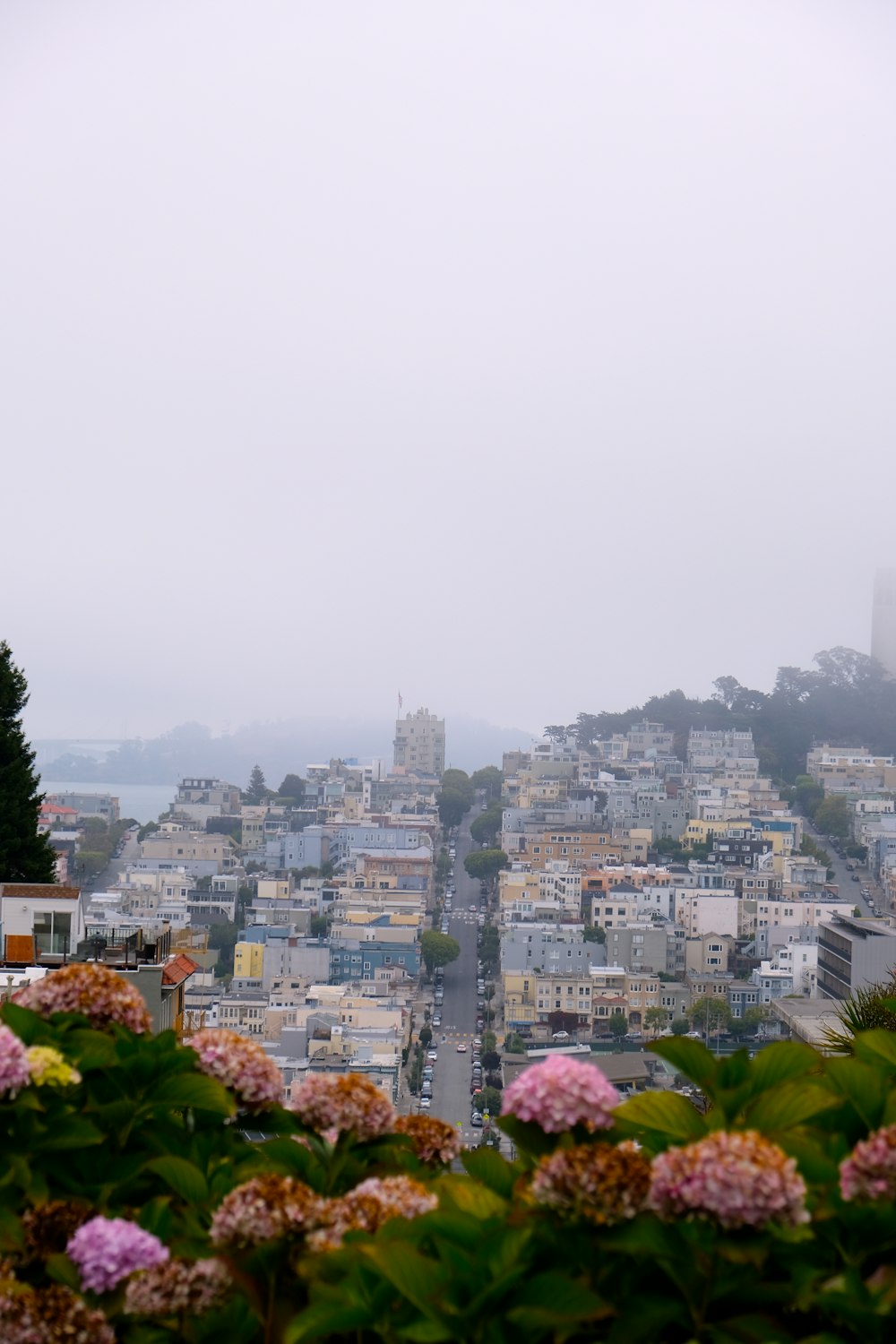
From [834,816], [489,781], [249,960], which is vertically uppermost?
[489,781]

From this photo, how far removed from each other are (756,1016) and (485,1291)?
33983mm

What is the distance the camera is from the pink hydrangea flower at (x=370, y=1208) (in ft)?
2.76

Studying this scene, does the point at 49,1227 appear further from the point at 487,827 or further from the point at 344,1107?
the point at 487,827

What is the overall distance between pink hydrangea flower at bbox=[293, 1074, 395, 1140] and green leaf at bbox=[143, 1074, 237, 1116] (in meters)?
0.05

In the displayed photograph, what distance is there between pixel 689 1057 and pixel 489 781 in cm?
6858

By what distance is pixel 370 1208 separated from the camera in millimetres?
870

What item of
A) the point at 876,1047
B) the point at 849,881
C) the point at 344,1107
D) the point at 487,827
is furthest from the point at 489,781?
the point at 344,1107

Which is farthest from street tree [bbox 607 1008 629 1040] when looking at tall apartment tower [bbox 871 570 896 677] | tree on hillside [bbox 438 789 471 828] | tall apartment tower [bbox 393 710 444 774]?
tall apartment tower [bbox 871 570 896 677]

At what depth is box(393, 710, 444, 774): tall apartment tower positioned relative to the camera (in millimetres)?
76938

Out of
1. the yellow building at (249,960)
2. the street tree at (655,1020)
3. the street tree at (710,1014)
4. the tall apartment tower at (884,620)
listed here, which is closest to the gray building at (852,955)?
the street tree at (710,1014)

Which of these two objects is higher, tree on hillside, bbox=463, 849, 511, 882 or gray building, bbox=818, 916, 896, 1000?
gray building, bbox=818, 916, 896, 1000

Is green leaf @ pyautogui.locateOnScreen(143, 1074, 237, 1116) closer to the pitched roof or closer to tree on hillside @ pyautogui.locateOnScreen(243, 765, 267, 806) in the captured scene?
the pitched roof

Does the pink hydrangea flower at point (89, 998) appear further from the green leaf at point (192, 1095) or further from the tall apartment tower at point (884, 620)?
the tall apartment tower at point (884, 620)

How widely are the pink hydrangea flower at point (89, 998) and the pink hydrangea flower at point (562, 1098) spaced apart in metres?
0.35
